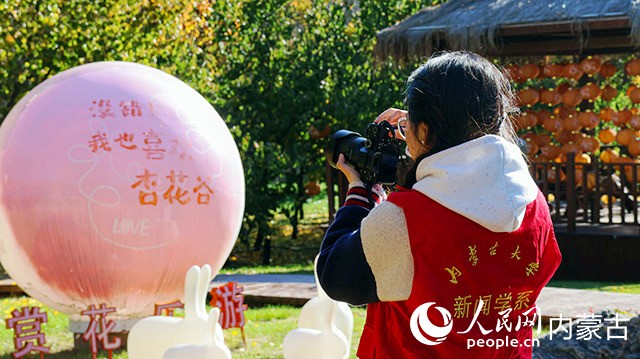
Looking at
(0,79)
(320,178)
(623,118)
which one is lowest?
(320,178)

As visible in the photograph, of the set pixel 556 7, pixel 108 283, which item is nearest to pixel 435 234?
pixel 108 283

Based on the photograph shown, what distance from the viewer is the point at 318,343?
5594 millimetres

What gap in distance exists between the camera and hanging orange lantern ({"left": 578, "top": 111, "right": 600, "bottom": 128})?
1344 centimetres

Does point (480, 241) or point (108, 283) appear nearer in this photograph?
point (480, 241)

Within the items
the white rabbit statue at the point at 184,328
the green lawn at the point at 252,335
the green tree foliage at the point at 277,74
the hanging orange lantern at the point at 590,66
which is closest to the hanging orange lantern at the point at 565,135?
the hanging orange lantern at the point at 590,66

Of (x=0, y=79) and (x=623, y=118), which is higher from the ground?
(x=0, y=79)

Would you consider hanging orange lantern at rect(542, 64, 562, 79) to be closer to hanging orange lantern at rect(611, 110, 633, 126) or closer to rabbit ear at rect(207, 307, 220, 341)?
hanging orange lantern at rect(611, 110, 633, 126)

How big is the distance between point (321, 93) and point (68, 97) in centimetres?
910

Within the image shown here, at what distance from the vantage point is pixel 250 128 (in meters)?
15.6

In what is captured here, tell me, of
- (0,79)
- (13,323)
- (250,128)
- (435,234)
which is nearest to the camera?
(435,234)

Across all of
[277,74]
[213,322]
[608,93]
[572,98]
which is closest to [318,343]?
[213,322]

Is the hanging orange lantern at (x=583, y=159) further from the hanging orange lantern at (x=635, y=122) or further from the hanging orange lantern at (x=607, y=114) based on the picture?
the hanging orange lantern at (x=635, y=122)

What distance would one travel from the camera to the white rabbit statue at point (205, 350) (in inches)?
202

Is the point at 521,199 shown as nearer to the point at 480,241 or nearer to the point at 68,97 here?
the point at 480,241
